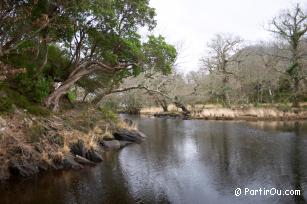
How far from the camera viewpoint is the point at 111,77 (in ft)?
82.6

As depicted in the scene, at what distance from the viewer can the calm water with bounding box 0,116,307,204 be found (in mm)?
9938

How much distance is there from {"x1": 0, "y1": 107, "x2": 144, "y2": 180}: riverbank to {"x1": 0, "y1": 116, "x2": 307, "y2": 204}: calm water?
2.71ft

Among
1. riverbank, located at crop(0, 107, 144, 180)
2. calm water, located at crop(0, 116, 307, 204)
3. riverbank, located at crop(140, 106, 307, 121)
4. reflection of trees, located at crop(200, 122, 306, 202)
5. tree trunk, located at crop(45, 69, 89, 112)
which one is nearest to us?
calm water, located at crop(0, 116, 307, 204)

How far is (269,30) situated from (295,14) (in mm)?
3730

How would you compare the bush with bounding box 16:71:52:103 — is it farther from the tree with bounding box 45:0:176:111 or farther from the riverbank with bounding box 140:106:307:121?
the riverbank with bounding box 140:106:307:121

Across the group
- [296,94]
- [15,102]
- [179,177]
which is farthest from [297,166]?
[296,94]

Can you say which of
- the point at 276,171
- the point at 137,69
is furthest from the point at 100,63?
the point at 276,171

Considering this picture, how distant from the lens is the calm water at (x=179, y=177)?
994 centimetres

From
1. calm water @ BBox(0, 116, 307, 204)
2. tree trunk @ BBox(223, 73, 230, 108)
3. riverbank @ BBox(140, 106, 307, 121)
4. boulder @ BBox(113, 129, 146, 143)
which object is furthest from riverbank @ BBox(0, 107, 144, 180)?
tree trunk @ BBox(223, 73, 230, 108)

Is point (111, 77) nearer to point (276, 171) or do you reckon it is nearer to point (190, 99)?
point (276, 171)

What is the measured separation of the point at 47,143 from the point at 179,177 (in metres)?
6.33

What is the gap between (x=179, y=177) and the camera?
12305 mm

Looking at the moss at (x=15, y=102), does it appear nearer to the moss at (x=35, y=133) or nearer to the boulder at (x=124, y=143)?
the moss at (x=35, y=133)

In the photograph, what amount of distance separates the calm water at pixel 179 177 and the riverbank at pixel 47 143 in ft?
2.71
